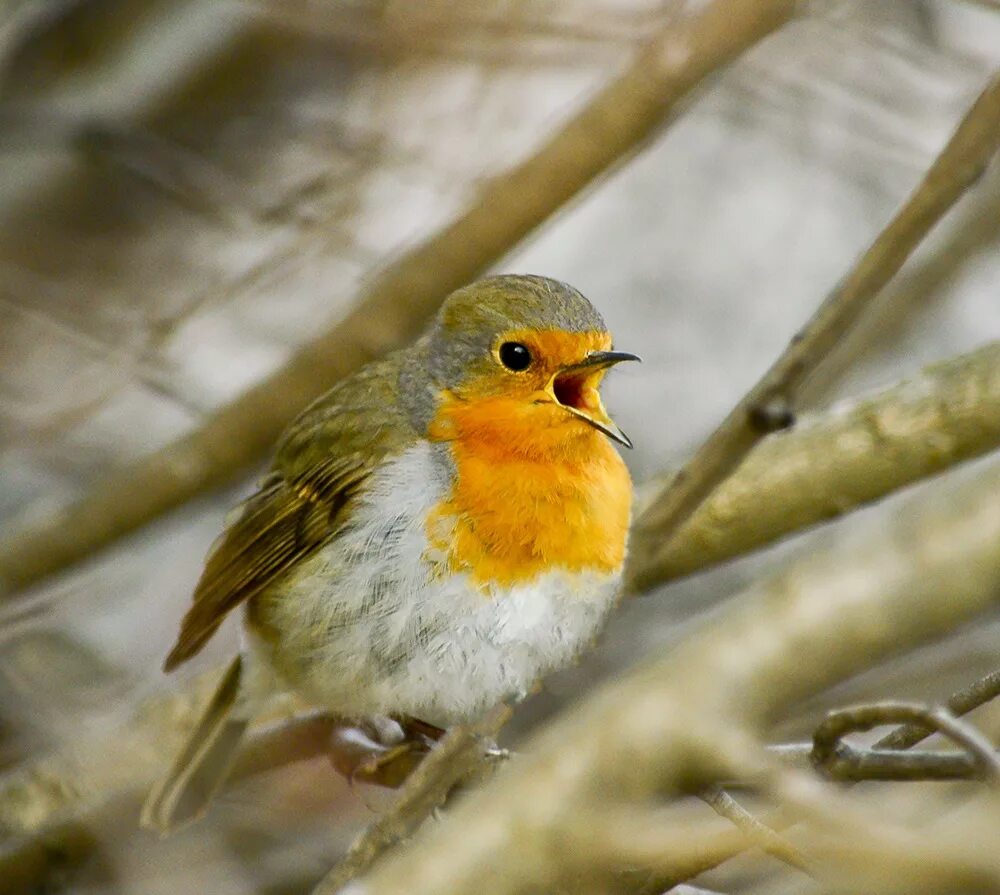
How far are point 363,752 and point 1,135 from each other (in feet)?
8.27

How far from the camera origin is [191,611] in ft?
11.5

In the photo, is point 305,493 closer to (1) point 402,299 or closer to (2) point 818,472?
(1) point 402,299

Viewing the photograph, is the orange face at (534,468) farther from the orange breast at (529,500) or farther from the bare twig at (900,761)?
the bare twig at (900,761)

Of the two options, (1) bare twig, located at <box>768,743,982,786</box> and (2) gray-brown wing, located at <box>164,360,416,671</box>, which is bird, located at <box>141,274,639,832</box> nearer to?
(2) gray-brown wing, located at <box>164,360,416,671</box>

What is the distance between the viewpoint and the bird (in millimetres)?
3010

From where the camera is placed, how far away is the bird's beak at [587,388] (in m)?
2.97

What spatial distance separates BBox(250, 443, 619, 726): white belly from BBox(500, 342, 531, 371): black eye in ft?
→ 0.81

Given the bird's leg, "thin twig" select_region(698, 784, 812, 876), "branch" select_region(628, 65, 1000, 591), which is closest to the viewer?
"thin twig" select_region(698, 784, 812, 876)

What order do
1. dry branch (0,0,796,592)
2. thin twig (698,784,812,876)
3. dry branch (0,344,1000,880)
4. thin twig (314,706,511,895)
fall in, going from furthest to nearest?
dry branch (0,0,796,592), dry branch (0,344,1000,880), thin twig (314,706,511,895), thin twig (698,784,812,876)

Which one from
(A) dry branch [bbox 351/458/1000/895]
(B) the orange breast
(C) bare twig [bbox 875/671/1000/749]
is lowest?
(B) the orange breast

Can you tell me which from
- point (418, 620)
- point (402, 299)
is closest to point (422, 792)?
point (418, 620)

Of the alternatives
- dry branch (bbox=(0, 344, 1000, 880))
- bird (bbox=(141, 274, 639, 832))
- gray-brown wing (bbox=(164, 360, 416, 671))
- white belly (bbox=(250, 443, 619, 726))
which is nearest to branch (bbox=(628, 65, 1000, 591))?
bird (bbox=(141, 274, 639, 832))

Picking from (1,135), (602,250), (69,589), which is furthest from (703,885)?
(602,250)

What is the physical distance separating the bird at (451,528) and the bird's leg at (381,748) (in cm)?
5
